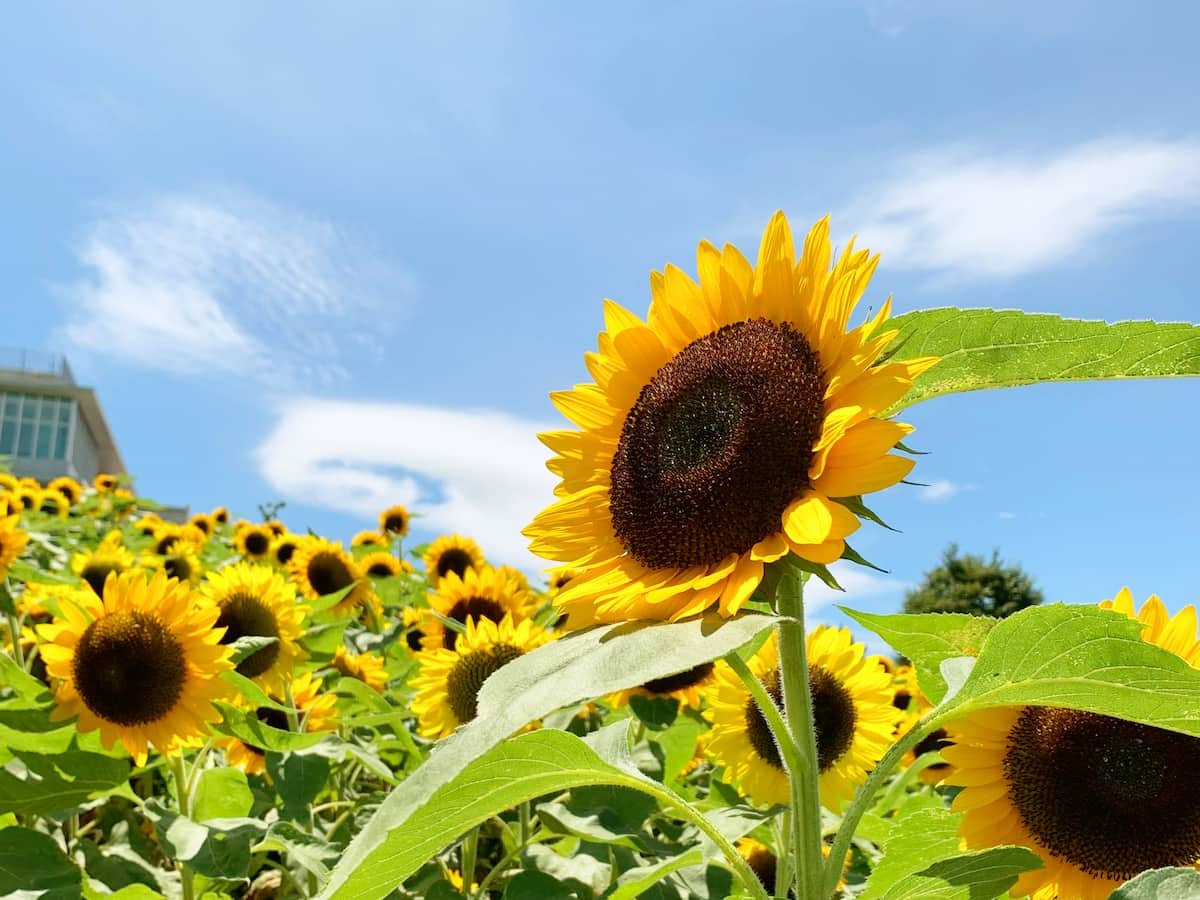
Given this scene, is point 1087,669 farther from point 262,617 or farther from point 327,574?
point 327,574

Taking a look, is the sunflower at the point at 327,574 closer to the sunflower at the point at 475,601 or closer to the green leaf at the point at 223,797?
the sunflower at the point at 475,601

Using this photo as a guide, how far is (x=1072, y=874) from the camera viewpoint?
1436 mm

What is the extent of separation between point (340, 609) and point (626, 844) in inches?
154

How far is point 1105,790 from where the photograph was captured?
140 centimetres

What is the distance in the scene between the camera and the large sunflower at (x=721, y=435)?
1.21m

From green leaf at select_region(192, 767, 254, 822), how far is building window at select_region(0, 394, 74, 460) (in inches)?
2373

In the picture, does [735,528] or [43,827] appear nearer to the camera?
[735,528]

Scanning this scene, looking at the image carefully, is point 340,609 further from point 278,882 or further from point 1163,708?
point 1163,708

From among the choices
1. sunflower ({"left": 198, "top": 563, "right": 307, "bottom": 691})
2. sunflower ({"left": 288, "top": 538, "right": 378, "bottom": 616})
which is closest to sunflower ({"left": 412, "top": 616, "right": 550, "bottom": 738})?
sunflower ({"left": 198, "top": 563, "right": 307, "bottom": 691})

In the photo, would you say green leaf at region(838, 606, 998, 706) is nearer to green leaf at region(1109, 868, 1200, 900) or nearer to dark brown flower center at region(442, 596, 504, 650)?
green leaf at region(1109, 868, 1200, 900)

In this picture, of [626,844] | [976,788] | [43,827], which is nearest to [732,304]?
[976,788]

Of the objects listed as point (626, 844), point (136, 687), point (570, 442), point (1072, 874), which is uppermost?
point (136, 687)

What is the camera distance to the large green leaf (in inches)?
35.4

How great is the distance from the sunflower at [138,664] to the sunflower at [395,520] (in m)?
6.07
